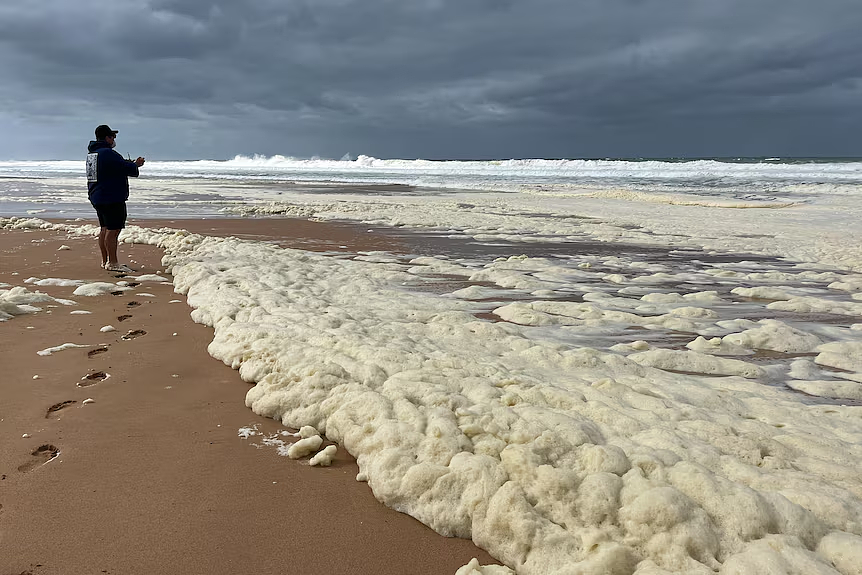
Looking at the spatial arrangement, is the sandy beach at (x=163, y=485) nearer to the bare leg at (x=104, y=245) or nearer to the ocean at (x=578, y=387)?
the ocean at (x=578, y=387)

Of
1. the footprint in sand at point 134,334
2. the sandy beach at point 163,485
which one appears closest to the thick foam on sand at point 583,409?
the sandy beach at point 163,485

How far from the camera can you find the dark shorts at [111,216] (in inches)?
287

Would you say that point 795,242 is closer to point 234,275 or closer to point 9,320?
point 234,275

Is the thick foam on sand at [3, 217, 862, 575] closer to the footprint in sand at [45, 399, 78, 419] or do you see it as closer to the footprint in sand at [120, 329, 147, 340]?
the footprint in sand at [120, 329, 147, 340]

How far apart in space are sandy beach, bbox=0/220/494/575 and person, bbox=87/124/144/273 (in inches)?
123

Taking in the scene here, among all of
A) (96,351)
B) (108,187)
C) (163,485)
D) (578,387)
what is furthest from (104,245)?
(578,387)

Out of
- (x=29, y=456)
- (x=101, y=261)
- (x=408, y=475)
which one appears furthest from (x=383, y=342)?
(x=101, y=261)

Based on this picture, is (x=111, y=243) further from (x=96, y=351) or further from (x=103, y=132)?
(x=96, y=351)

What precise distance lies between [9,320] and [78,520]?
11.2 feet

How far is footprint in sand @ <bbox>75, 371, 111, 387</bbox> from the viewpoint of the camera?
3.68m

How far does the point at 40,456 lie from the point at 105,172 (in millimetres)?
5651

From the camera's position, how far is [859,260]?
8391mm

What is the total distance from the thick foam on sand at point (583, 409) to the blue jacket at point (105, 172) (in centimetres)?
206

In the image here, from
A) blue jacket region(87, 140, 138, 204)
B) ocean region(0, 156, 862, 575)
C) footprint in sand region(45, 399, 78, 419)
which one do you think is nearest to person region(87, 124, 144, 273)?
blue jacket region(87, 140, 138, 204)
